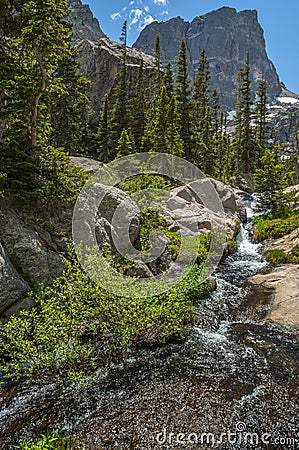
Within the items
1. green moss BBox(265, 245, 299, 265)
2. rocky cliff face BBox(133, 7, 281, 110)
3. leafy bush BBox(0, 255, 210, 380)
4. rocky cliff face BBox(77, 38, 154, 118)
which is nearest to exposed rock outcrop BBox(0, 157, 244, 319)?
leafy bush BBox(0, 255, 210, 380)

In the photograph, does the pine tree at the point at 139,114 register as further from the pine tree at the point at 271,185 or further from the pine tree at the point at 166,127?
the pine tree at the point at 271,185

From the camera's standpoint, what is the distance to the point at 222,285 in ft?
48.6

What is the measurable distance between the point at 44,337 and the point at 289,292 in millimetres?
10385

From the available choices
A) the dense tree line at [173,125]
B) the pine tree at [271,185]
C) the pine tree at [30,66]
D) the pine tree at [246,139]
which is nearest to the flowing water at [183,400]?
the pine tree at [30,66]

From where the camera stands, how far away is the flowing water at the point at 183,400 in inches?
229

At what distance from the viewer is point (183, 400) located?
6801mm

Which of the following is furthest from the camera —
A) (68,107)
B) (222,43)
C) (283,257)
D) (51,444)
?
(222,43)

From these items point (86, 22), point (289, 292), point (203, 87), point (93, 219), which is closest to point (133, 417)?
point (93, 219)

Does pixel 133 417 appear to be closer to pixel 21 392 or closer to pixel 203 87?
pixel 21 392

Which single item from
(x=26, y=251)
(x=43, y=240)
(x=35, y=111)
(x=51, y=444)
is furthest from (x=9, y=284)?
(x=35, y=111)

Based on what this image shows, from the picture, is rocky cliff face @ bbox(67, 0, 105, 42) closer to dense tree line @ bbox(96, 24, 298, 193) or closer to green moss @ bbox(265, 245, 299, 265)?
dense tree line @ bbox(96, 24, 298, 193)

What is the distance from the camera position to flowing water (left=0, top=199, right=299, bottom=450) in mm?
5805

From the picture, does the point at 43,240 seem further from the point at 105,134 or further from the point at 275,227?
the point at 105,134

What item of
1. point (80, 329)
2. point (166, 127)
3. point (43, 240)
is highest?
point (166, 127)
